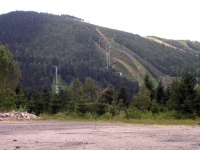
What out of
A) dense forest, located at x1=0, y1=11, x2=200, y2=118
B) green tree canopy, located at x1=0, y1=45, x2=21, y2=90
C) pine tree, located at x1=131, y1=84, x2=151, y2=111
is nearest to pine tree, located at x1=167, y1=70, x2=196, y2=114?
dense forest, located at x1=0, y1=11, x2=200, y2=118

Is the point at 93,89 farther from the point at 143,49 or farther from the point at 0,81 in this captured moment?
the point at 143,49

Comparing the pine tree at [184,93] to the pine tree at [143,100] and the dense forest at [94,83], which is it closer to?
the dense forest at [94,83]

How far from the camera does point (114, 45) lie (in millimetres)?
181250

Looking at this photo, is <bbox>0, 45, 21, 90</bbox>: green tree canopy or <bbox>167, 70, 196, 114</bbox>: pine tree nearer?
<bbox>167, 70, 196, 114</bbox>: pine tree

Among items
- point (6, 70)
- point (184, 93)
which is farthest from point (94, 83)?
point (184, 93)

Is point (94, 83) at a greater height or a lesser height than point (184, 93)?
greater

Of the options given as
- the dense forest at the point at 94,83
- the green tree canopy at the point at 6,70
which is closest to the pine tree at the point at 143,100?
the dense forest at the point at 94,83

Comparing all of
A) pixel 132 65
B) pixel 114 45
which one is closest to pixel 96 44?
pixel 114 45

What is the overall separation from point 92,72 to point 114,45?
38.3 meters

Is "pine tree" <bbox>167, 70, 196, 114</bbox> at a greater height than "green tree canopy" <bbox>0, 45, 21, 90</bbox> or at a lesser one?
lesser

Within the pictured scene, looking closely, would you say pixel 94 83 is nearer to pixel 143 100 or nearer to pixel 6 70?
pixel 143 100

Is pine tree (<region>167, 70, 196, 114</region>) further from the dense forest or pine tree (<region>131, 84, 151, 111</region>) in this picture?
pine tree (<region>131, 84, 151, 111</region>)

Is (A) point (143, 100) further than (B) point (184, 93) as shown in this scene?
Yes

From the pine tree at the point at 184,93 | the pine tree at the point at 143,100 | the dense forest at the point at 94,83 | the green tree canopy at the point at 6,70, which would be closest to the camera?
the pine tree at the point at 184,93
